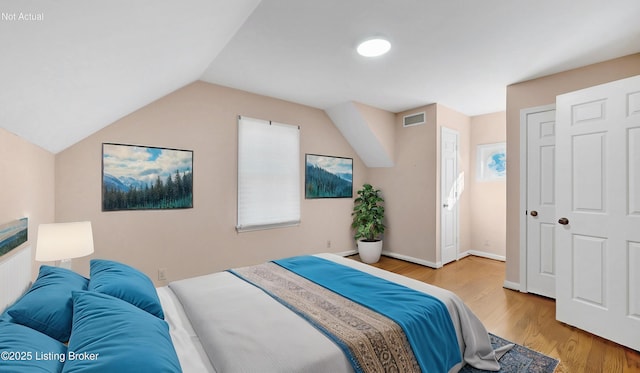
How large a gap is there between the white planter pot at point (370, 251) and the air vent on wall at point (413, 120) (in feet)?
6.82

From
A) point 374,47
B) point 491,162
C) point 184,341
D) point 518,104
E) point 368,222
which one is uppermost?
point 374,47

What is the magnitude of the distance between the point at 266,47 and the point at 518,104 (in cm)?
306

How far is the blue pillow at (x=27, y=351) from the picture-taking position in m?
0.75

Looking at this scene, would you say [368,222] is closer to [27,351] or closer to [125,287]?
[125,287]

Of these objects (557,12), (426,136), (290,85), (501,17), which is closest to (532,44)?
(557,12)

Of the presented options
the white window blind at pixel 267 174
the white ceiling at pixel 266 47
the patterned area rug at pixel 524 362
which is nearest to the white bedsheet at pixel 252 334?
the patterned area rug at pixel 524 362

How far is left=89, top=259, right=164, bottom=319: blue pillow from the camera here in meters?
1.36

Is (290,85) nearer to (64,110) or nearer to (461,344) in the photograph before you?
(64,110)

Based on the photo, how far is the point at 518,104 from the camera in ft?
10.9

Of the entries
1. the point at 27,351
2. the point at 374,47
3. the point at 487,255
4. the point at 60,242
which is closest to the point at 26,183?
the point at 60,242

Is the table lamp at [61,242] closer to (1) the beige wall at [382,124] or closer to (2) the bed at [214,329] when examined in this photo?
(2) the bed at [214,329]

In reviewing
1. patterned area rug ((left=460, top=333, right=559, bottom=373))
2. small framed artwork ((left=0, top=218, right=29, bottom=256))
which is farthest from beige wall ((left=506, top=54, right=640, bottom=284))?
small framed artwork ((left=0, top=218, right=29, bottom=256))

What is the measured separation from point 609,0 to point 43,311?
11.9 ft

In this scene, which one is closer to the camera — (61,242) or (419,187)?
(61,242)
